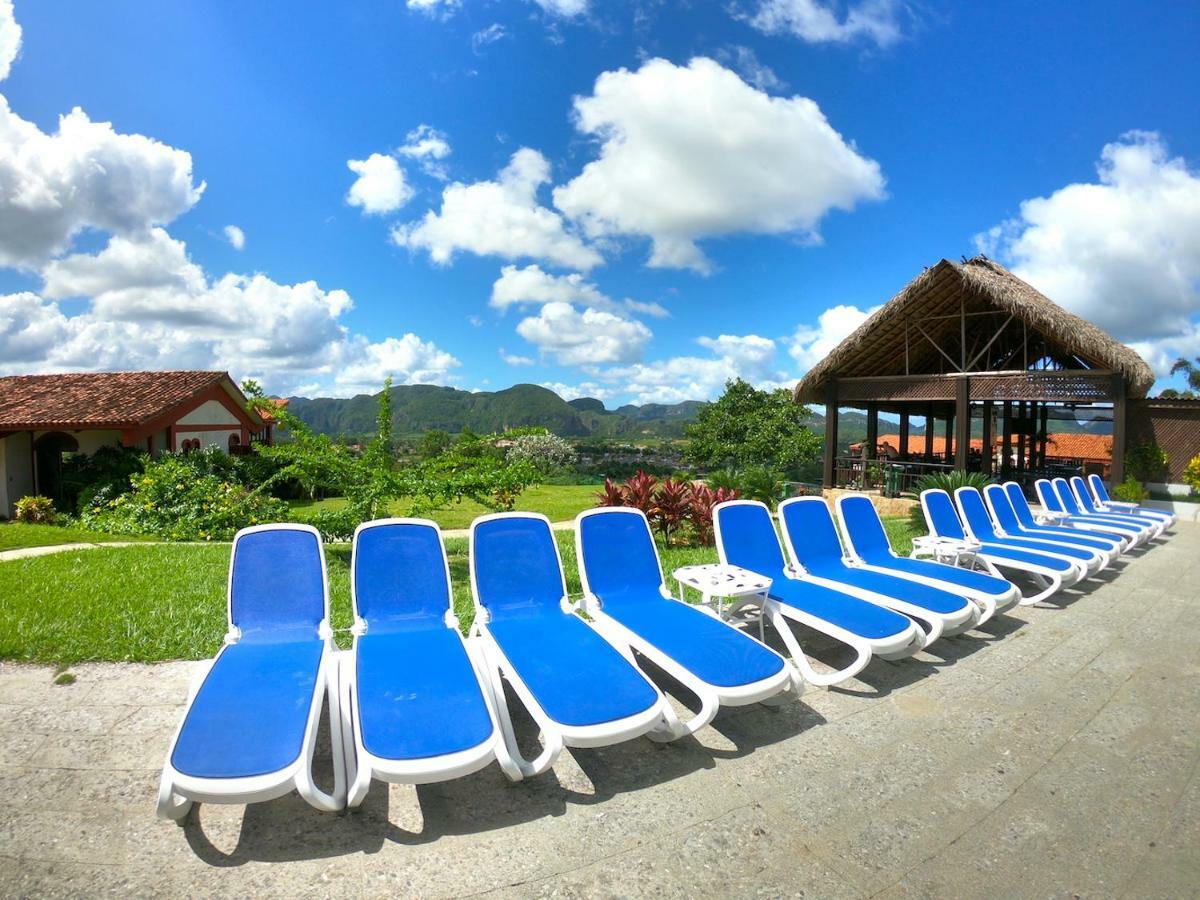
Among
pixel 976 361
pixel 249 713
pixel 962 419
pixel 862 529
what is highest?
pixel 976 361

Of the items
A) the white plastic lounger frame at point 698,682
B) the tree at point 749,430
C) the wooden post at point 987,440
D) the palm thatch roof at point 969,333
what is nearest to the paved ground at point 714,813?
the white plastic lounger frame at point 698,682

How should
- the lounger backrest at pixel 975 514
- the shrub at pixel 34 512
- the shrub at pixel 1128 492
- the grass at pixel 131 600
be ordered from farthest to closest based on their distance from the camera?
1. the shrub at pixel 34 512
2. the shrub at pixel 1128 492
3. the lounger backrest at pixel 975 514
4. the grass at pixel 131 600

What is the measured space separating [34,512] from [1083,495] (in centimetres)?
2197

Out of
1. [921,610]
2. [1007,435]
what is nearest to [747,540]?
[921,610]

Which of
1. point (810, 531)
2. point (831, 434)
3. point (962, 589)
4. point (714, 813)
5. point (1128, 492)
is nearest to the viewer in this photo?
point (714, 813)

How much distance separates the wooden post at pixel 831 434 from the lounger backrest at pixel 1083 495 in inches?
→ 221

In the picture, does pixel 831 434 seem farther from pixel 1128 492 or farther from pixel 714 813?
pixel 714 813

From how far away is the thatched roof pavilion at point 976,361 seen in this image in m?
13.0

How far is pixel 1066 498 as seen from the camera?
35.5ft

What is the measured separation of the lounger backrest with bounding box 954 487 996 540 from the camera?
25.2 ft

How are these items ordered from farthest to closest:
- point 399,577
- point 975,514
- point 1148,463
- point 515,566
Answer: point 1148,463 < point 975,514 < point 515,566 < point 399,577

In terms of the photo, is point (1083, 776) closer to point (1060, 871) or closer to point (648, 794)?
point (1060, 871)

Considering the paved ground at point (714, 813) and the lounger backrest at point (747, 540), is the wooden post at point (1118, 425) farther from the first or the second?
the lounger backrest at point (747, 540)

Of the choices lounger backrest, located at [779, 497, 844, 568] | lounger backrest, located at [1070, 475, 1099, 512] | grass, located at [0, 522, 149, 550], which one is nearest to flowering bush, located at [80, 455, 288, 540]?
grass, located at [0, 522, 149, 550]
